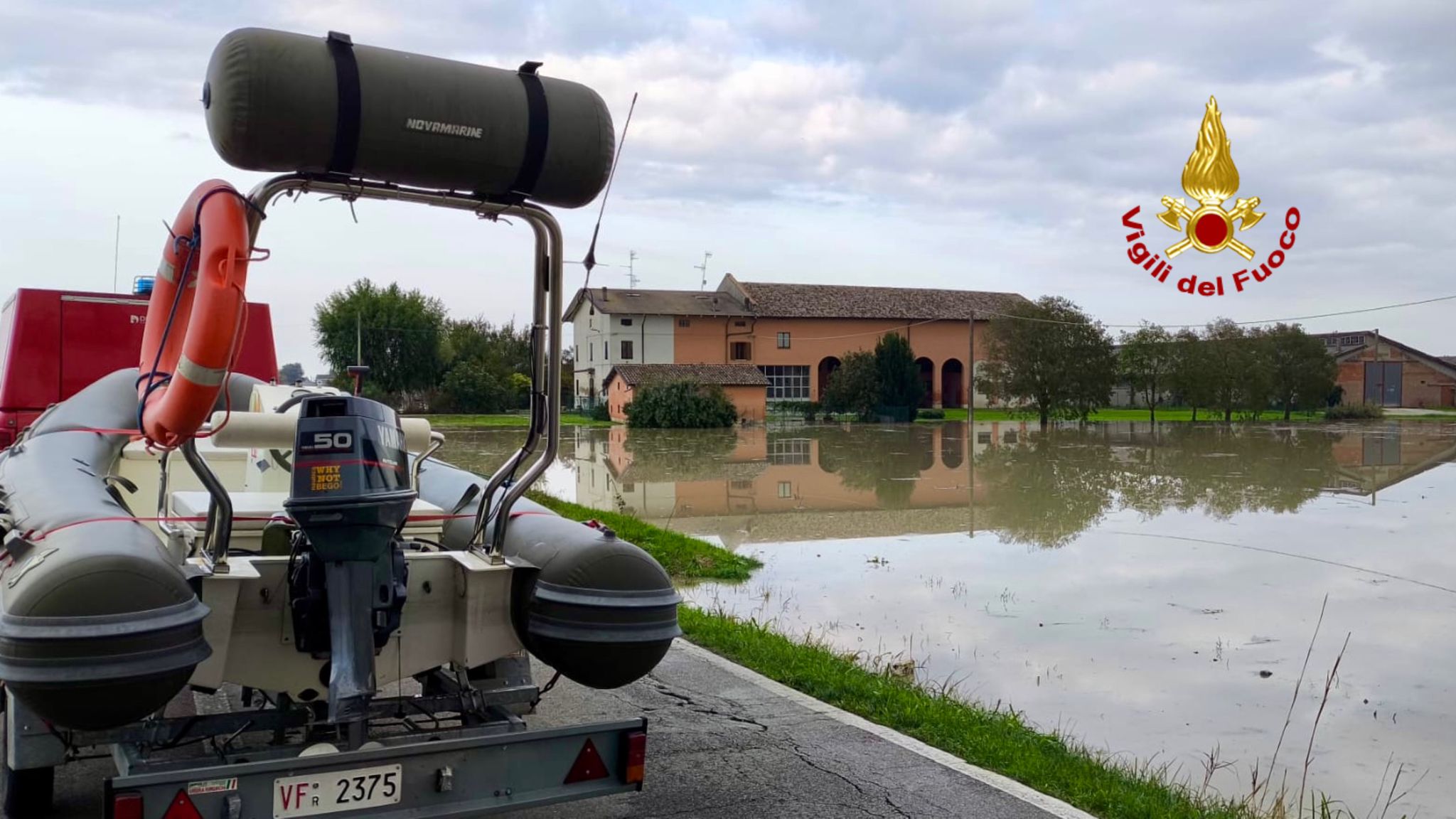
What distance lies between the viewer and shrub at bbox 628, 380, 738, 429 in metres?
54.1

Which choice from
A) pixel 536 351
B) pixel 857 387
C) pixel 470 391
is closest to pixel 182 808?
pixel 536 351

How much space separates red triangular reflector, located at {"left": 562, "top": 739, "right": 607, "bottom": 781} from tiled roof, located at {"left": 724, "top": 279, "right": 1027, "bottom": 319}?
223 feet

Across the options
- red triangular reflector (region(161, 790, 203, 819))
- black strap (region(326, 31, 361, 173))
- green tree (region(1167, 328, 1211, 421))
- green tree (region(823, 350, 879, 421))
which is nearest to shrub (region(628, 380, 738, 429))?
green tree (region(823, 350, 879, 421))

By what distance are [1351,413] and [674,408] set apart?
38.9 meters

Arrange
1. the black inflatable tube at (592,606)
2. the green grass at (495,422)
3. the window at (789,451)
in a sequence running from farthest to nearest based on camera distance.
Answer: the green grass at (495,422) → the window at (789,451) → the black inflatable tube at (592,606)

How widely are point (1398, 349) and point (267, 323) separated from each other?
9011 cm

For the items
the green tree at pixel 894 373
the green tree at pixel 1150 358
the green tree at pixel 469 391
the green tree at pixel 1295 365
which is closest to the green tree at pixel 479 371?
the green tree at pixel 469 391

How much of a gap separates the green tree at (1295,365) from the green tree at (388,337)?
158 ft

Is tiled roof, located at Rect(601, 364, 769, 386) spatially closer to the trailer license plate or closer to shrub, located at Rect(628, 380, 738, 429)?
shrub, located at Rect(628, 380, 738, 429)

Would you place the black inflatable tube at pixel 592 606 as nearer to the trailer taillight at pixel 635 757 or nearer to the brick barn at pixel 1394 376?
the trailer taillight at pixel 635 757

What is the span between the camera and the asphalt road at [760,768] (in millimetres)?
4773

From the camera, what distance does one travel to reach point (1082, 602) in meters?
11.2

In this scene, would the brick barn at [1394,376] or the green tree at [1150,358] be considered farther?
the brick barn at [1394,376]

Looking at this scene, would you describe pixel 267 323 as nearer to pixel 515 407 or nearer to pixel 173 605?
pixel 173 605
